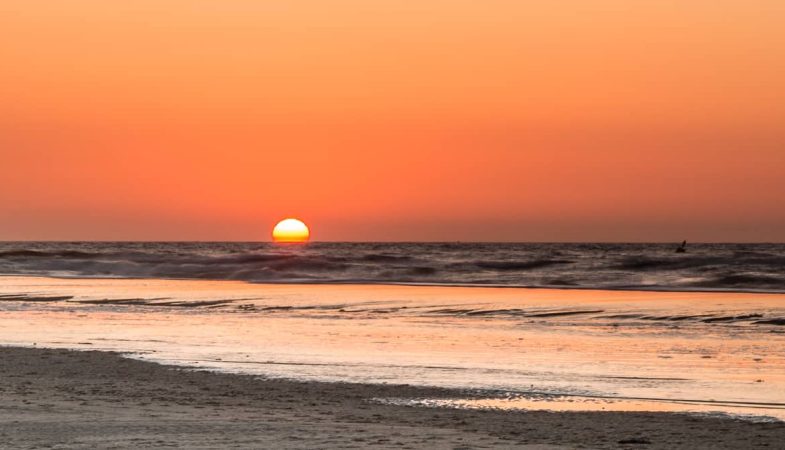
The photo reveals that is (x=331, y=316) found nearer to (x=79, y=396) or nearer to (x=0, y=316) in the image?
(x=0, y=316)

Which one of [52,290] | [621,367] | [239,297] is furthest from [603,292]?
[621,367]

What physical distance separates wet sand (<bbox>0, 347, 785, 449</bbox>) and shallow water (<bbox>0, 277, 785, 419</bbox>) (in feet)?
3.67

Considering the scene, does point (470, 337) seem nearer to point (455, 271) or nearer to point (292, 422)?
point (292, 422)

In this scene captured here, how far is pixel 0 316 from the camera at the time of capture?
2767 cm

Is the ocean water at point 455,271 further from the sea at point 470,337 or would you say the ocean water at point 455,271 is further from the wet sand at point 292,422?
the wet sand at point 292,422

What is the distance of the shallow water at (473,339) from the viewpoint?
1473cm

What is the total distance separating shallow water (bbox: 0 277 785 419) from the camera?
14734 millimetres

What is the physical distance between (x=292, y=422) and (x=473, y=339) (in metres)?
10.1

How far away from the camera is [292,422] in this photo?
11453 millimetres

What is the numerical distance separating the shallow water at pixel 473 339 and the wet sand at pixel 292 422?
1.12m

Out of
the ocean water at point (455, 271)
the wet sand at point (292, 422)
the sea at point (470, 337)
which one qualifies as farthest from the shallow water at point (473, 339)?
→ the ocean water at point (455, 271)

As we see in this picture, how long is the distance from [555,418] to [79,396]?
226 inches

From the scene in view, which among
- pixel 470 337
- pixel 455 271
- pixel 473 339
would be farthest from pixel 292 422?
pixel 455 271

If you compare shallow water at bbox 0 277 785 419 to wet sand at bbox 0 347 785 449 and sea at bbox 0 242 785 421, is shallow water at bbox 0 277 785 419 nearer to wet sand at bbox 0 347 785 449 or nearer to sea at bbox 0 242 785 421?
sea at bbox 0 242 785 421
